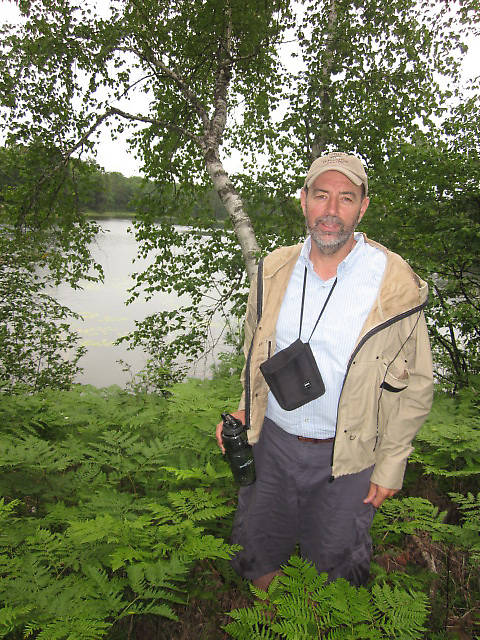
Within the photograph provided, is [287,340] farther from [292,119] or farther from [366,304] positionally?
[292,119]

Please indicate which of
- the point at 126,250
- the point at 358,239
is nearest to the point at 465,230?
the point at 358,239

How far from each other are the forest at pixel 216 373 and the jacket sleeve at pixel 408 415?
0.55 m

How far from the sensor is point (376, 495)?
2121 mm

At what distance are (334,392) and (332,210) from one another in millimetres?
1157

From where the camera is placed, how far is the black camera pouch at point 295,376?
2086 mm

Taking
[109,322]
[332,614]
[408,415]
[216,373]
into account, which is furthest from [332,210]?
[109,322]

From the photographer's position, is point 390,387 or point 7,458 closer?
point 390,387

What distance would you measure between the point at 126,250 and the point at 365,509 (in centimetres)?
3293

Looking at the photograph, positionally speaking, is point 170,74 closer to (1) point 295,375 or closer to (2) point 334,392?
(1) point 295,375

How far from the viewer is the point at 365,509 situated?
2.16 meters

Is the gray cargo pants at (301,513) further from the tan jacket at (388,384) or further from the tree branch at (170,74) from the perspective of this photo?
the tree branch at (170,74)

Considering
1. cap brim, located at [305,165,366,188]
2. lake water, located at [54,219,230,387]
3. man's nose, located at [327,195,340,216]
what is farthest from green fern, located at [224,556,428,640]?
lake water, located at [54,219,230,387]

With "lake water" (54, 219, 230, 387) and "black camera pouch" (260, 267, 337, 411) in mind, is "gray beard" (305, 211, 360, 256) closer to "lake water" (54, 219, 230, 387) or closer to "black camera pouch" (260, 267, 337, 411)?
"black camera pouch" (260, 267, 337, 411)

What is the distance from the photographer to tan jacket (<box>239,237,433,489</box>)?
2.01 metres
